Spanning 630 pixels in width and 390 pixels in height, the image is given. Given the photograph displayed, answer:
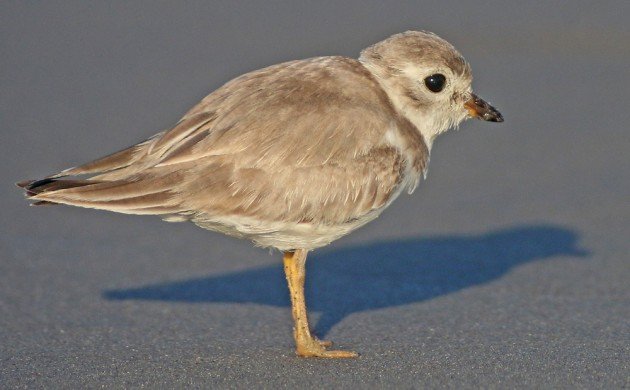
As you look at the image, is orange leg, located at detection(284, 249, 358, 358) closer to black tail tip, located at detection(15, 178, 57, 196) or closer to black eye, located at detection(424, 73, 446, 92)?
black eye, located at detection(424, 73, 446, 92)

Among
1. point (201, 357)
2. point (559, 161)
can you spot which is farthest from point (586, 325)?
point (559, 161)

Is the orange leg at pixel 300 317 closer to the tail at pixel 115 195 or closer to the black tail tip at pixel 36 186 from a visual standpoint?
the tail at pixel 115 195

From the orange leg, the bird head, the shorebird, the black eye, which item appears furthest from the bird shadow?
the black eye

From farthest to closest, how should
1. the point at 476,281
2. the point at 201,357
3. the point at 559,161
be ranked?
the point at 559,161 < the point at 476,281 < the point at 201,357

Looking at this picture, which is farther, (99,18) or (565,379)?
(99,18)

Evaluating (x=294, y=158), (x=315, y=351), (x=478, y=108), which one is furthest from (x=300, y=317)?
(x=478, y=108)

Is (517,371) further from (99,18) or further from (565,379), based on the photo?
(99,18)

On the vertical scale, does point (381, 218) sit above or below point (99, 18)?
below

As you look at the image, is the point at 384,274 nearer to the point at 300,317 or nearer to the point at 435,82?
the point at 300,317
